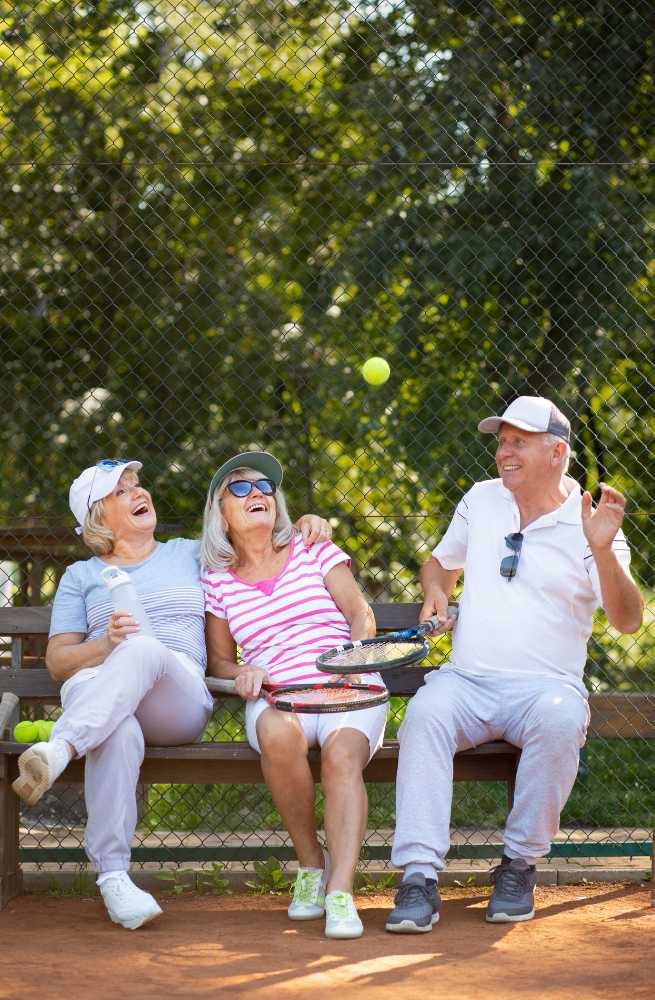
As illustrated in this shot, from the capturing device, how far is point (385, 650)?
2.81 meters

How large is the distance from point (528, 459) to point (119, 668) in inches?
54.8

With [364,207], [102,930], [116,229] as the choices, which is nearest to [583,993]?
Answer: [102,930]

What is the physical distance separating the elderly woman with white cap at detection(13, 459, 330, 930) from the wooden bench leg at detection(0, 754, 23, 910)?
0.31 meters

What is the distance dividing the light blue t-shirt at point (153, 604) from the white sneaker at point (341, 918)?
2.67ft

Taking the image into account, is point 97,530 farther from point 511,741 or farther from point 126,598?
point 511,741

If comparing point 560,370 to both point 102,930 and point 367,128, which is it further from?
point 102,930

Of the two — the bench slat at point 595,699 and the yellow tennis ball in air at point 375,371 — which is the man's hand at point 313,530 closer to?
the bench slat at point 595,699

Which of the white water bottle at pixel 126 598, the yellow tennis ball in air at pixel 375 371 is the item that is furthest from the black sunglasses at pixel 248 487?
the yellow tennis ball in air at pixel 375 371

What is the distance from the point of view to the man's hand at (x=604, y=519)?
269 cm

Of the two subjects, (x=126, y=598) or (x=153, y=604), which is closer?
(x=126, y=598)

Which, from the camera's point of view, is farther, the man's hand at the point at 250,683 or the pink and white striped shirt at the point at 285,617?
the pink and white striped shirt at the point at 285,617

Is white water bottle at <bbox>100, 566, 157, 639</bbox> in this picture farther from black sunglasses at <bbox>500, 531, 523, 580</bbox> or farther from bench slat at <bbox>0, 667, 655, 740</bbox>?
black sunglasses at <bbox>500, 531, 523, 580</bbox>

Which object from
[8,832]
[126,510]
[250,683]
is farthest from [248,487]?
[8,832]

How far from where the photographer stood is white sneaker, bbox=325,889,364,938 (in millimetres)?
2523
